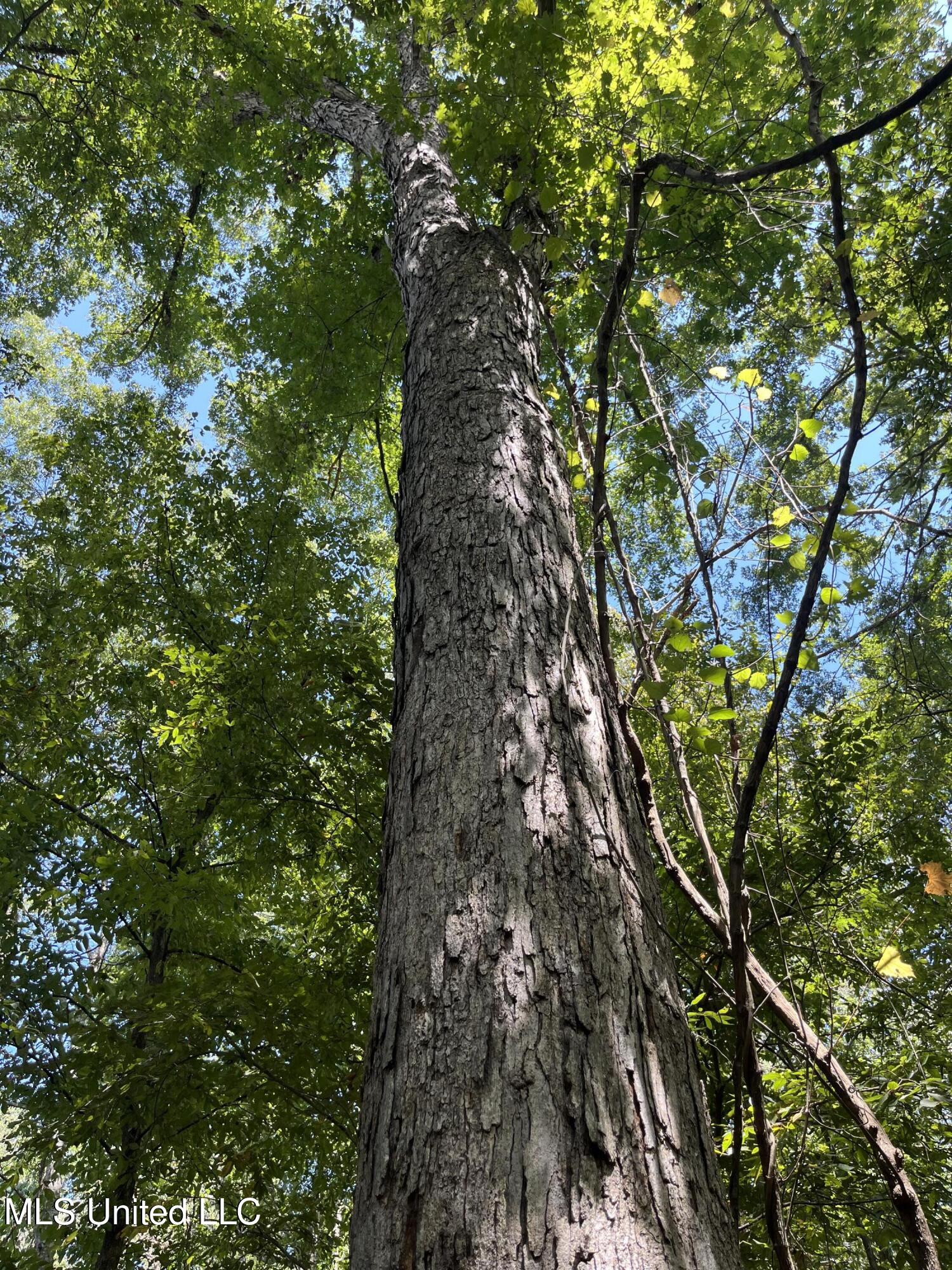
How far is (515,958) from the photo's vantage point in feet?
3.32

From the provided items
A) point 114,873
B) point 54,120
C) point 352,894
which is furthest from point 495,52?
point 54,120

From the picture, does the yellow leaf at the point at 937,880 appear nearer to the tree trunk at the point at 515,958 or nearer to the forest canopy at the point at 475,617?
the forest canopy at the point at 475,617

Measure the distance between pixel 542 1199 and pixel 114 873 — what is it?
243 centimetres

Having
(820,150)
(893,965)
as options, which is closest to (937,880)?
(893,965)

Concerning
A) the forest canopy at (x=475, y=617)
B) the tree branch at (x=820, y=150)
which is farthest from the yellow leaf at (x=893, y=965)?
the tree branch at (x=820, y=150)

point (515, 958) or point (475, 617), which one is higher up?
point (475, 617)

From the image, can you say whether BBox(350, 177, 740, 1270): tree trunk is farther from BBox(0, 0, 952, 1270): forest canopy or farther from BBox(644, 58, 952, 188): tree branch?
BBox(644, 58, 952, 188): tree branch

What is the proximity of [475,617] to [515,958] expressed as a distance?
71cm

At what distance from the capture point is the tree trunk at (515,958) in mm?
825

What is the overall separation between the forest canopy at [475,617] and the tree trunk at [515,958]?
0.03m

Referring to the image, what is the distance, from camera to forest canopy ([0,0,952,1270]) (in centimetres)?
159

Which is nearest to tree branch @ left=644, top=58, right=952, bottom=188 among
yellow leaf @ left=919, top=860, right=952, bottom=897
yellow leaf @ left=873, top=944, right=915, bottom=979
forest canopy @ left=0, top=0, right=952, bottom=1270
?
forest canopy @ left=0, top=0, right=952, bottom=1270

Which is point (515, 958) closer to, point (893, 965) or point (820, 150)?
point (893, 965)

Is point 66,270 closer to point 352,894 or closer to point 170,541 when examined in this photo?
point 170,541
